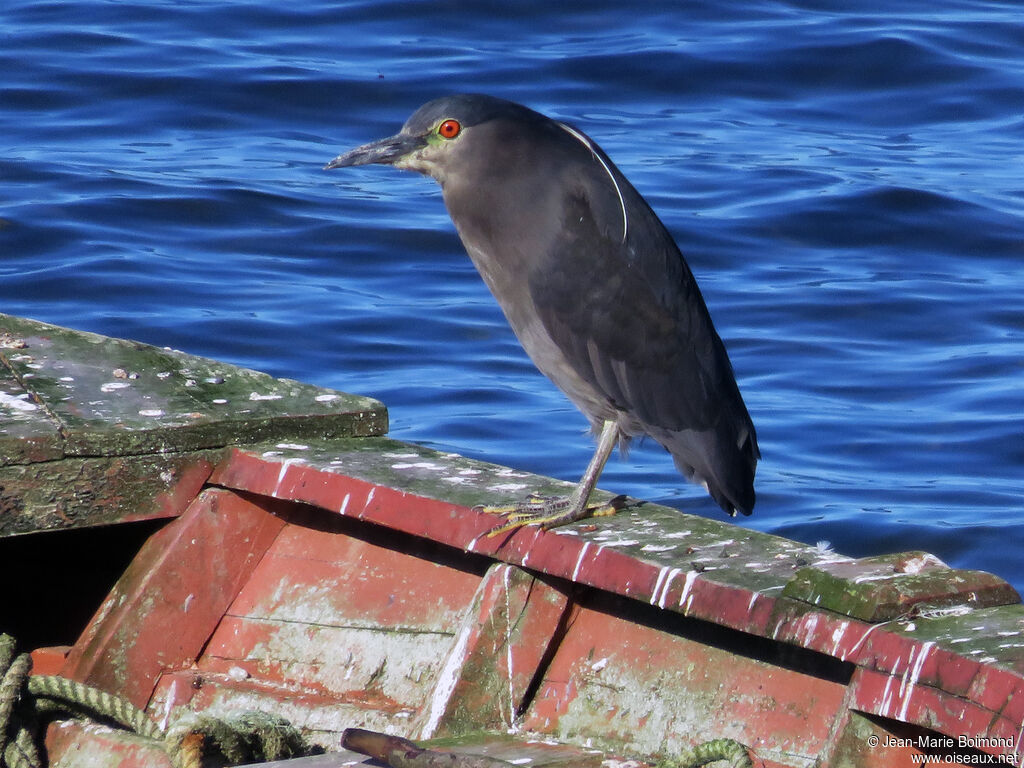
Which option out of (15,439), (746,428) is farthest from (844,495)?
(15,439)

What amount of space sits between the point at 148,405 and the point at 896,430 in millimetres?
4933

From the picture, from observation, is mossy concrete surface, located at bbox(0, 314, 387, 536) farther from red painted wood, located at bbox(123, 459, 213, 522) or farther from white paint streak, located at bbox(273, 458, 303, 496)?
white paint streak, located at bbox(273, 458, 303, 496)

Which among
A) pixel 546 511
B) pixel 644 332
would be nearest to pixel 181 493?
pixel 546 511

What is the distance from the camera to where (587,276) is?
404 centimetres

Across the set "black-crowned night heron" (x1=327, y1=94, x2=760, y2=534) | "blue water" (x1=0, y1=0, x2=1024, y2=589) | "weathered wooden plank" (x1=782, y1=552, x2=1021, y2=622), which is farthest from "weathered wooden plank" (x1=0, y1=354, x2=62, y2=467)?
"blue water" (x1=0, y1=0, x2=1024, y2=589)

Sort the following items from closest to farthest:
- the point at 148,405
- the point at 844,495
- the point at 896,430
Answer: the point at 148,405 < the point at 844,495 < the point at 896,430

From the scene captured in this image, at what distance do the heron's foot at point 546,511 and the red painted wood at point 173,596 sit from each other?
63 cm

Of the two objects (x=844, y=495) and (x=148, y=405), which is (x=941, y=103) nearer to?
(x=844, y=495)

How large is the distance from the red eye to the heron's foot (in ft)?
3.44

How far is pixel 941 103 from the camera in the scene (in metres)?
12.0

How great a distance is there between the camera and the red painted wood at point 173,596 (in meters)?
3.26

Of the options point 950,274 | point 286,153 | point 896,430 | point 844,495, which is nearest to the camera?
point 844,495

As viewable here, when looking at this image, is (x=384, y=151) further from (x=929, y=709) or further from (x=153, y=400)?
(x=929, y=709)

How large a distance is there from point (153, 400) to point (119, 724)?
27.8 inches
